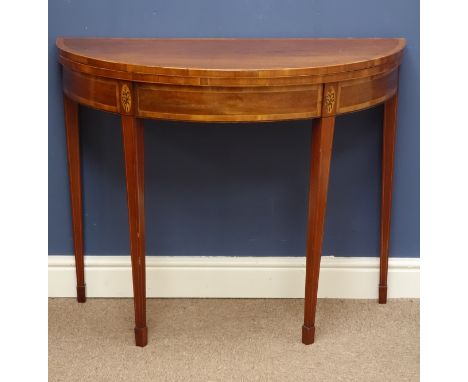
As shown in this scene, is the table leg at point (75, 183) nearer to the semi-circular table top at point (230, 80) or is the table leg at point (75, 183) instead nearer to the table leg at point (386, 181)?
the semi-circular table top at point (230, 80)

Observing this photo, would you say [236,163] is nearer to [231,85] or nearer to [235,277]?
[235,277]

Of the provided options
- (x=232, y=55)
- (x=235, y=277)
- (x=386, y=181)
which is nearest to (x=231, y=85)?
(x=232, y=55)

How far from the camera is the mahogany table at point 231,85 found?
1.96 meters

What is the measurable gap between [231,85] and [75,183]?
819mm

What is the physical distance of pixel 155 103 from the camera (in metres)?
2.00

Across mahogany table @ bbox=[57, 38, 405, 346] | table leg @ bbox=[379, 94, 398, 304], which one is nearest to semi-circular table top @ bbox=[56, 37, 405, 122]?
mahogany table @ bbox=[57, 38, 405, 346]

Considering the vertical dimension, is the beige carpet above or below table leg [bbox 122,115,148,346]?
A: below

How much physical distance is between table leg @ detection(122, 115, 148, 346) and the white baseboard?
34 centimetres

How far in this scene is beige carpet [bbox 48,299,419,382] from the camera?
2193 millimetres

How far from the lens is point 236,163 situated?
2537mm

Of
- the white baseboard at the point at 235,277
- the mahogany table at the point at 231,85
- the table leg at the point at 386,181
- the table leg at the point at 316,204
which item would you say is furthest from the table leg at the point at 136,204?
the table leg at the point at 386,181

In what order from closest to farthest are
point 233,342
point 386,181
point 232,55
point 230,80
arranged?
point 230,80 < point 232,55 < point 233,342 < point 386,181

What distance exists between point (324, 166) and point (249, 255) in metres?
0.59

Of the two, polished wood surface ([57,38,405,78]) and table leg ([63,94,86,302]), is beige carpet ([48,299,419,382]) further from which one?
polished wood surface ([57,38,405,78])
